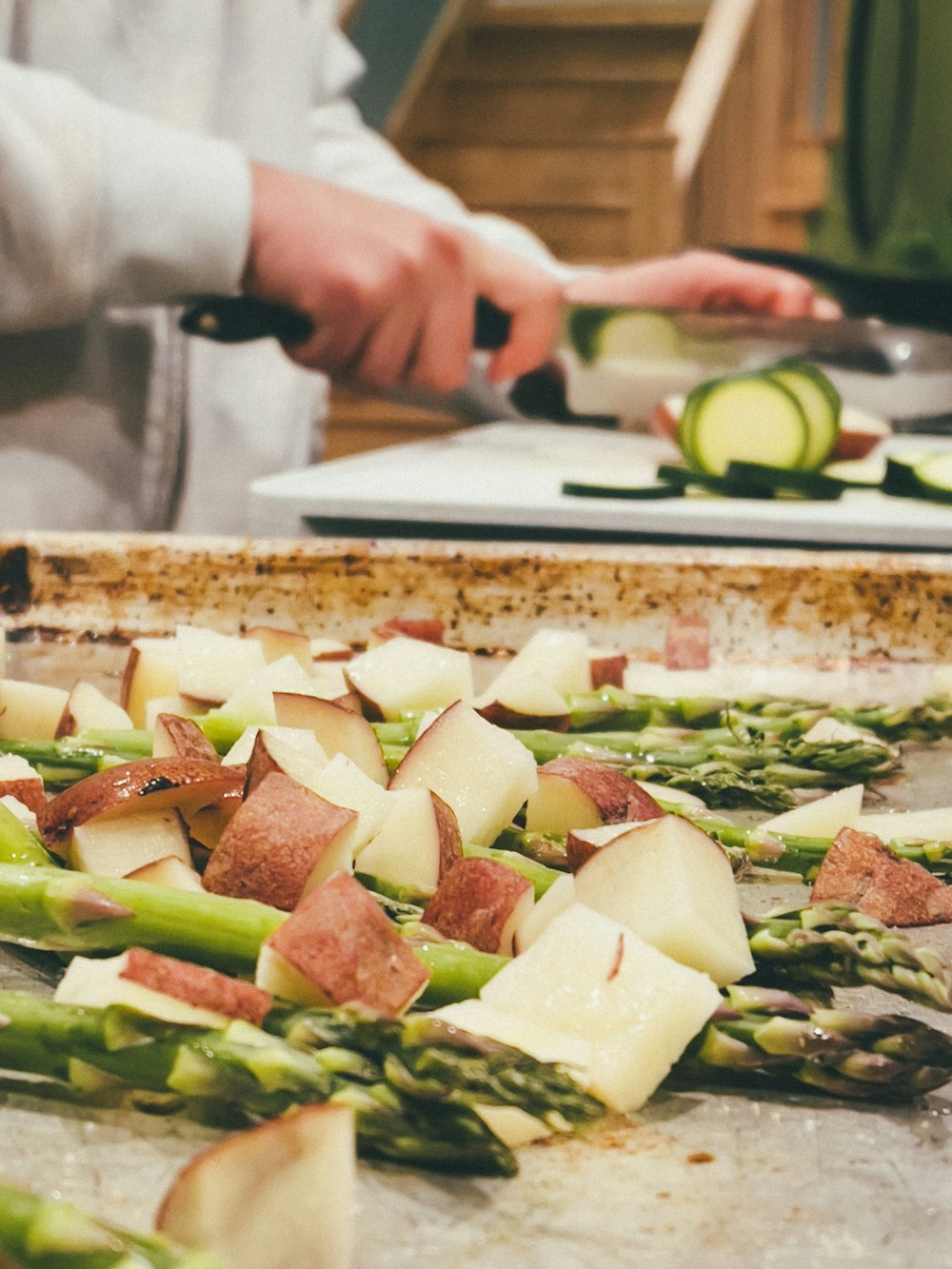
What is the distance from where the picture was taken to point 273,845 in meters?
0.90

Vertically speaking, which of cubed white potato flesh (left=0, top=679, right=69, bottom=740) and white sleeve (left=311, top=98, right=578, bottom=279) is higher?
white sleeve (left=311, top=98, right=578, bottom=279)

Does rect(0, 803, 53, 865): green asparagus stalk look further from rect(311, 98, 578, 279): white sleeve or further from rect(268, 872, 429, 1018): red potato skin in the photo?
rect(311, 98, 578, 279): white sleeve

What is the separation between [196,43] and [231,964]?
7.84 ft

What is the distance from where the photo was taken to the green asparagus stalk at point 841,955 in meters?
0.88

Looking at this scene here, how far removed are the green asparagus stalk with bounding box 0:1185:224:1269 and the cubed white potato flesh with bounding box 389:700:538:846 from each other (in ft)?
1.81

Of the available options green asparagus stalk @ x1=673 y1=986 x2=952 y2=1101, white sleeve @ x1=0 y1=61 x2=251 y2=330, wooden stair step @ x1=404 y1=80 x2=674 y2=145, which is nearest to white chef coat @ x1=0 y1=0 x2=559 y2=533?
white sleeve @ x1=0 y1=61 x2=251 y2=330

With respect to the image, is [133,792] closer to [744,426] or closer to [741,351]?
[744,426]

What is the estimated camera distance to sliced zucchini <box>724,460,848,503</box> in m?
2.17

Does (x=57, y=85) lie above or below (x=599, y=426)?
above

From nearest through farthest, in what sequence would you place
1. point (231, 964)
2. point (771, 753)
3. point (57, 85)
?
point (231, 964), point (771, 753), point (57, 85)

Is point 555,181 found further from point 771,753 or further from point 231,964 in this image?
point 231,964

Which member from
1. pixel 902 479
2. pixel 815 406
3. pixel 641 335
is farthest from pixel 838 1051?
pixel 641 335


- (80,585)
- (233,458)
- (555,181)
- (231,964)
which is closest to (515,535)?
(80,585)

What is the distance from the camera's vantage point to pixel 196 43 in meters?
2.77
